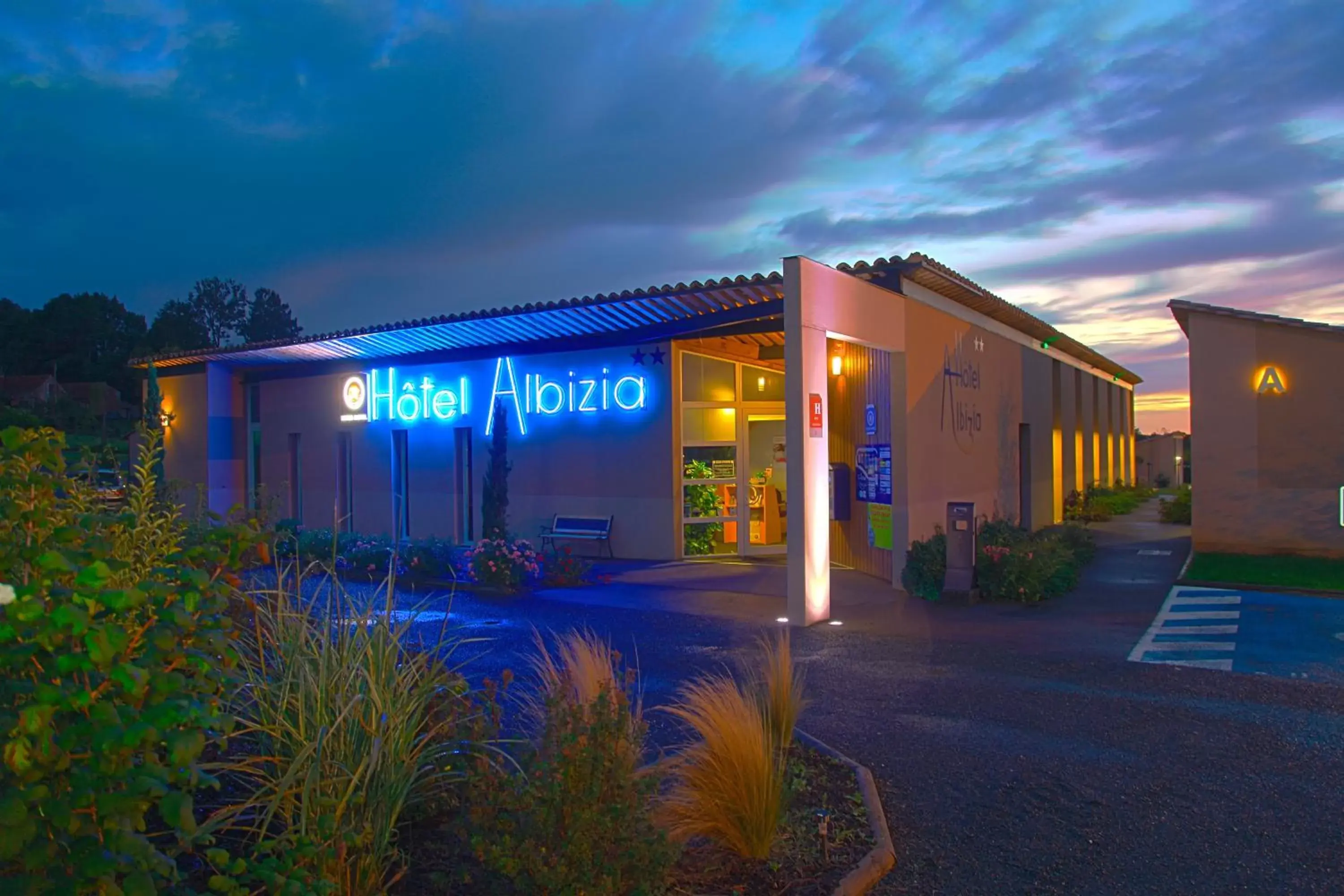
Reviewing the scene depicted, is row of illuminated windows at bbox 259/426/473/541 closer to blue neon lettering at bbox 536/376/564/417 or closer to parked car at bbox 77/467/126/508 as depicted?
blue neon lettering at bbox 536/376/564/417

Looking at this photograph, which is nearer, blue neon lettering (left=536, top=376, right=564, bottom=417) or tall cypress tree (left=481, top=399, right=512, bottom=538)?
blue neon lettering (left=536, top=376, right=564, bottom=417)

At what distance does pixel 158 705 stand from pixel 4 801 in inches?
13.5

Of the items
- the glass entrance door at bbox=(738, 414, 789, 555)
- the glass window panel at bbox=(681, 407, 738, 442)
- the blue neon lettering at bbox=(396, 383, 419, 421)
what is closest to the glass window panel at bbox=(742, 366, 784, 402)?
the glass entrance door at bbox=(738, 414, 789, 555)

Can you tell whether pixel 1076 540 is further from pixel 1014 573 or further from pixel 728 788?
pixel 728 788

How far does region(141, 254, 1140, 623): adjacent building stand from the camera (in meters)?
12.2

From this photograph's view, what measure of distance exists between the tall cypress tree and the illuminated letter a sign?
12279 mm

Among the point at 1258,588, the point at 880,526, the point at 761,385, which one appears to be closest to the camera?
the point at 1258,588

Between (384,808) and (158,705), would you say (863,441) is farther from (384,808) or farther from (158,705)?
(158,705)

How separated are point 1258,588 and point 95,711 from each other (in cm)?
1326

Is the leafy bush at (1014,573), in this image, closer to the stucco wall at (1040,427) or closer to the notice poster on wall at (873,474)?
the notice poster on wall at (873,474)

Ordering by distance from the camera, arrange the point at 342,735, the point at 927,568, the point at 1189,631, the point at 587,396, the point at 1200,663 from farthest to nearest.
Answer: the point at 587,396 → the point at 927,568 → the point at 1189,631 → the point at 1200,663 → the point at 342,735

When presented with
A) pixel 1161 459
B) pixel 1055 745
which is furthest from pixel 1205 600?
pixel 1161 459

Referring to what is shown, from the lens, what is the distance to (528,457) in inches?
675

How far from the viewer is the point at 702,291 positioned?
13047 mm
